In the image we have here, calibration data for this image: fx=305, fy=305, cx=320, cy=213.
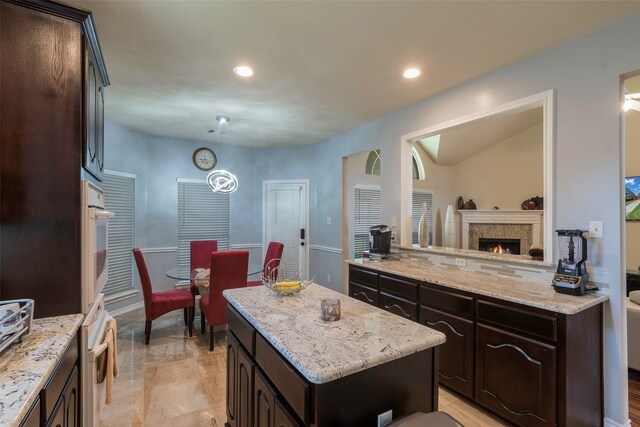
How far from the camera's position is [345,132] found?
15.7 feet

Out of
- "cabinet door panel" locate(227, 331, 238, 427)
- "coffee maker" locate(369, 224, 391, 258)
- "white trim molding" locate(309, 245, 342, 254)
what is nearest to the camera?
"cabinet door panel" locate(227, 331, 238, 427)

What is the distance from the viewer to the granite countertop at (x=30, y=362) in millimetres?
884

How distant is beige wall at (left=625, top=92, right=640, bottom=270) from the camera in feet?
14.1

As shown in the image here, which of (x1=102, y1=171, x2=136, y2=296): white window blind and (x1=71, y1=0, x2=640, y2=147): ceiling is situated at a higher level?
(x1=71, y1=0, x2=640, y2=147): ceiling

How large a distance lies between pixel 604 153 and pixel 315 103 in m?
2.60

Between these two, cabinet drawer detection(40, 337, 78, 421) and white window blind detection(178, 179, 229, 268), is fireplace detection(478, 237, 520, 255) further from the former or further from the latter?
cabinet drawer detection(40, 337, 78, 421)

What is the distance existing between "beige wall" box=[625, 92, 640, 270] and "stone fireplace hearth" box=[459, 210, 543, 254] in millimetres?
1198

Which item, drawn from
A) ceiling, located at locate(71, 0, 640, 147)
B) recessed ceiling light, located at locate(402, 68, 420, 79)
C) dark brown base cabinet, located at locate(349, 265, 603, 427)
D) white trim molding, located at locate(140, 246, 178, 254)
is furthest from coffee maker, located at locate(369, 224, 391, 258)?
white trim molding, located at locate(140, 246, 178, 254)

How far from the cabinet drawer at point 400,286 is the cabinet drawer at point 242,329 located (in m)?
1.58

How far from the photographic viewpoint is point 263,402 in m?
1.37

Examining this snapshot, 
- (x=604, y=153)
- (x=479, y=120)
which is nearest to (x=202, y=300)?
(x=479, y=120)

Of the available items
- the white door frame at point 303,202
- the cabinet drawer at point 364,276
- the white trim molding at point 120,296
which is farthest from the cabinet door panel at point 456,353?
the white trim molding at point 120,296

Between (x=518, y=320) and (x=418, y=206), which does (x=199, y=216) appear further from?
(x=518, y=320)

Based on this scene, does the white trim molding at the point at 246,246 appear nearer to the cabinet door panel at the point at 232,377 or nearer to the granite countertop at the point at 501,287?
the granite countertop at the point at 501,287
